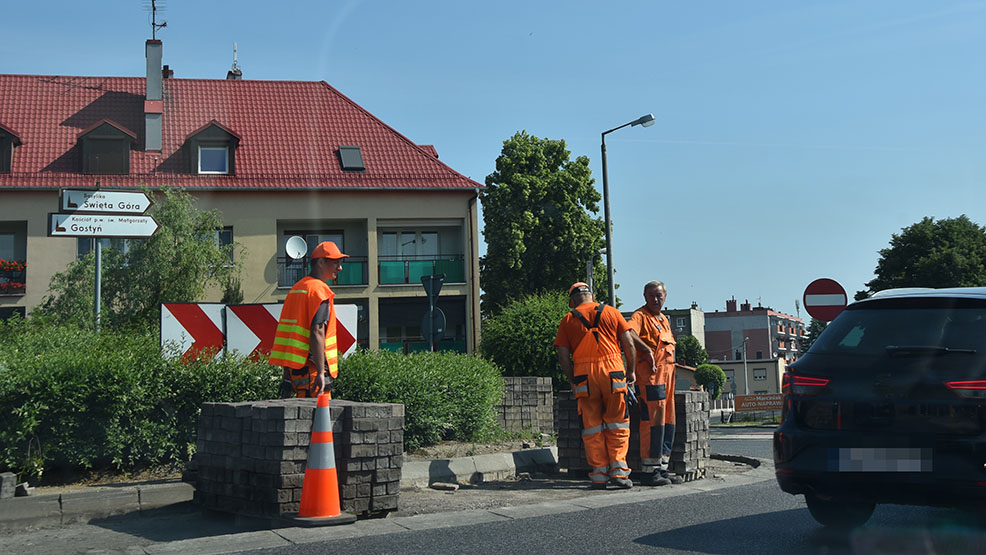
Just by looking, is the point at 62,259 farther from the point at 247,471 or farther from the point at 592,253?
the point at 247,471

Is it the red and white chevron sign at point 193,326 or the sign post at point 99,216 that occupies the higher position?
the sign post at point 99,216

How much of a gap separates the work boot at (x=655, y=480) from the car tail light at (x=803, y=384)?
309cm

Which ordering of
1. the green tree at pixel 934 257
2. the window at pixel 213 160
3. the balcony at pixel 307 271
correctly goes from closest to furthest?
the window at pixel 213 160
the balcony at pixel 307 271
the green tree at pixel 934 257

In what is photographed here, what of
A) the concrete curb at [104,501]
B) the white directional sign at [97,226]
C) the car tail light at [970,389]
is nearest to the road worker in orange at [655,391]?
the concrete curb at [104,501]

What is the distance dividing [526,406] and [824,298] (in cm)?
470

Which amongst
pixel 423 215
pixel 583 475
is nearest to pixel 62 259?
pixel 423 215

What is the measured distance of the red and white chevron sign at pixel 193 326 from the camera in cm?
897

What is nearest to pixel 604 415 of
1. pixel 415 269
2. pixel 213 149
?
pixel 415 269

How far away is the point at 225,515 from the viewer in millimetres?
6770

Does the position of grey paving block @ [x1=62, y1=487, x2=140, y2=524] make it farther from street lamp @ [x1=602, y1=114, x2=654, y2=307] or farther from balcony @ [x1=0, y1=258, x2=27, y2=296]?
balcony @ [x1=0, y1=258, x2=27, y2=296]

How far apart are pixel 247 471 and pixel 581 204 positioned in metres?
39.6

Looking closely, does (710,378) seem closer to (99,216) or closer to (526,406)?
(526,406)

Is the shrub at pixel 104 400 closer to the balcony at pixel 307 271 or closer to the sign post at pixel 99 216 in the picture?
the sign post at pixel 99 216

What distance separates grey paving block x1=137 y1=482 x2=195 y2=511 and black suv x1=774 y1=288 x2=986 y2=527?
4.36 meters
